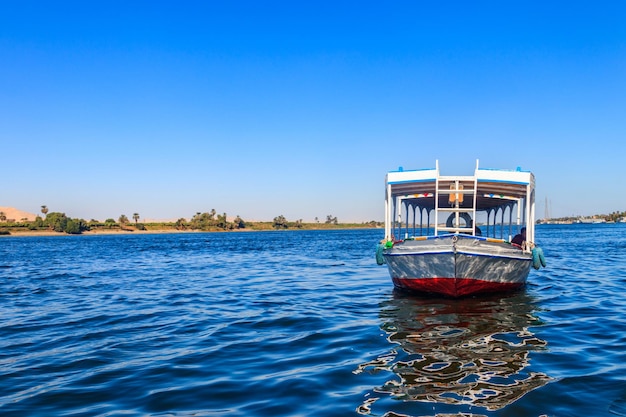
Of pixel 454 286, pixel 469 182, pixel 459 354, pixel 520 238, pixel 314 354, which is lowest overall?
pixel 314 354

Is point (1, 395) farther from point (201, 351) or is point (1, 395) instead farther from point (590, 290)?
point (590, 290)

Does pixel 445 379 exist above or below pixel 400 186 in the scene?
below

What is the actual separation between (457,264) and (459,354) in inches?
223

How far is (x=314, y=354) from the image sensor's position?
9.45 metres

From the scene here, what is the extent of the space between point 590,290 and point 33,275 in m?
27.9

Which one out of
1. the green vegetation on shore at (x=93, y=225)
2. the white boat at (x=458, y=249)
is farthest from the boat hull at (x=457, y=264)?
the green vegetation on shore at (x=93, y=225)

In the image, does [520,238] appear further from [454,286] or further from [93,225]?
[93,225]

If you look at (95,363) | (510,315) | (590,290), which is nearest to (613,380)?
(510,315)

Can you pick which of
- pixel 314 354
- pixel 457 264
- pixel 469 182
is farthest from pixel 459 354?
pixel 469 182

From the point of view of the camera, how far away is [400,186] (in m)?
17.5

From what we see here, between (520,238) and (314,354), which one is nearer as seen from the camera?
(314,354)

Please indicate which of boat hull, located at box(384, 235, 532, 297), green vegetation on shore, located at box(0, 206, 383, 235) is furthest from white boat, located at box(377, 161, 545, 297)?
green vegetation on shore, located at box(0, 206, 383, 235)

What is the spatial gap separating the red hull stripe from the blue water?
1.18 ft

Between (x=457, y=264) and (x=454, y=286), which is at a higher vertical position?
(x=457, y=264)
